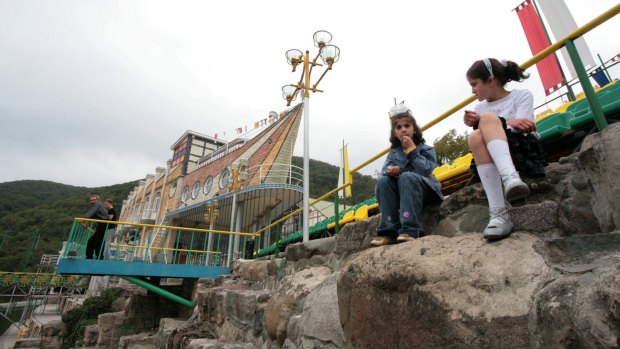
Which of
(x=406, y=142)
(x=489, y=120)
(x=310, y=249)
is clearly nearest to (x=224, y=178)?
(x=310, y=249)

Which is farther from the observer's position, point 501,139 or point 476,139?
point 476,139

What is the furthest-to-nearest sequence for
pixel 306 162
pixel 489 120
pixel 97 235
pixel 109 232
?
pixel 109 232, pixel 97 235, pixel 306 162, pixel 489 120

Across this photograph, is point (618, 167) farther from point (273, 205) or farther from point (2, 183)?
point (2, 183)

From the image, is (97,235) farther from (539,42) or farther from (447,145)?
(539,42)

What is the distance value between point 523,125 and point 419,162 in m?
0.67

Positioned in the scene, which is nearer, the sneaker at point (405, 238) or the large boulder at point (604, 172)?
the large boulder at point (604, 172)

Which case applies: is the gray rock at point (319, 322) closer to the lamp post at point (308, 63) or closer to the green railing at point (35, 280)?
the lamp post at point (308, 63)

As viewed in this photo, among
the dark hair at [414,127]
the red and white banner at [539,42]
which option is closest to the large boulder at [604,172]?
the dark hair at [414,127]

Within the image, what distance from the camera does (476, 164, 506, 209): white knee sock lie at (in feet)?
4.87

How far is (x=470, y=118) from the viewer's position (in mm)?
1704

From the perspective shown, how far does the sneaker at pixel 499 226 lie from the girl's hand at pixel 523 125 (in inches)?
17.0

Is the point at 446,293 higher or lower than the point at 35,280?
lower

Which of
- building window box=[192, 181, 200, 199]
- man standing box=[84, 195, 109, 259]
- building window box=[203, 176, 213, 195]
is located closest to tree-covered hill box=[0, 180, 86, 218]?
building window box=[192, 181, 200, 199]

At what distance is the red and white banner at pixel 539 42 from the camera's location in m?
9.41
